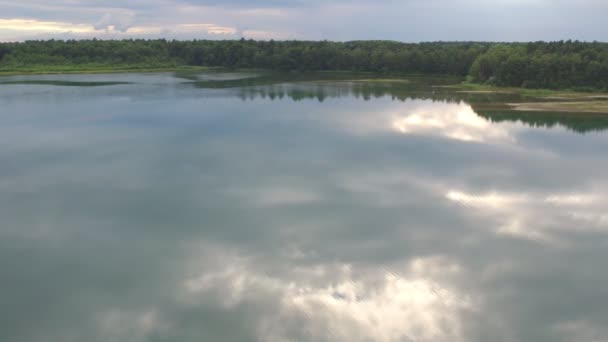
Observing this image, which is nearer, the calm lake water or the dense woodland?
the calm lake water

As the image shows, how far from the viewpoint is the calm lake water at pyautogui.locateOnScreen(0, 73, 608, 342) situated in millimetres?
7941

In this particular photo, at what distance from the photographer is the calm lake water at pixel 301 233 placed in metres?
7.94

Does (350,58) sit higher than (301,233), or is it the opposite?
(350,58)

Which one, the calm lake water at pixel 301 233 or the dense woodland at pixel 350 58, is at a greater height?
the dense woodland at pixel 350 58

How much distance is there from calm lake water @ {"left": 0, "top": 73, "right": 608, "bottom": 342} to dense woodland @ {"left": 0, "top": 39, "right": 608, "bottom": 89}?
16959mm

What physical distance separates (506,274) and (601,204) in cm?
512

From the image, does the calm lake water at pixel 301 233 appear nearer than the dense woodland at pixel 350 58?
Yes

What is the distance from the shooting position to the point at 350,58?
57.9 metres

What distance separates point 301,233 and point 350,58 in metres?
49.0

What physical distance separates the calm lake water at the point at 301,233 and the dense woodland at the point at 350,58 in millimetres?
16959

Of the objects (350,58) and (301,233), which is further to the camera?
(350,58)

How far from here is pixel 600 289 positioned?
8891mm

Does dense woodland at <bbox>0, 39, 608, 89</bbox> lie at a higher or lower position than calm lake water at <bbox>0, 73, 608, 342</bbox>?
higher

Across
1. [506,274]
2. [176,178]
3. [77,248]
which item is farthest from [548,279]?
[176,178]
